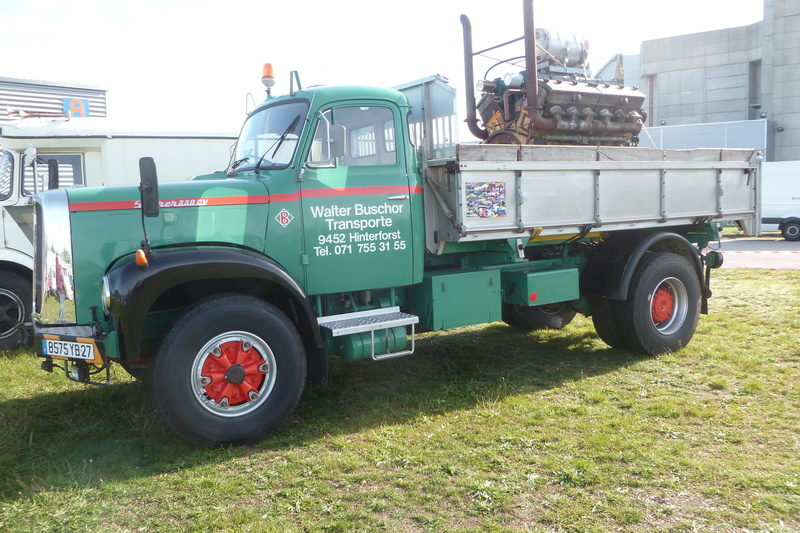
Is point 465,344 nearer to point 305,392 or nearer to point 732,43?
point 305,392

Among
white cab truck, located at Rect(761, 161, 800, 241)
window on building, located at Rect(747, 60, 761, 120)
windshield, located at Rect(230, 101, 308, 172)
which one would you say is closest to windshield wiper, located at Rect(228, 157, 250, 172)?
windshield, located at Rect(230, 101, 308, 172)

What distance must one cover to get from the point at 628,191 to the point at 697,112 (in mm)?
35579

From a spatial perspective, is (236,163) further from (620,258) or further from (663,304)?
(663,304)

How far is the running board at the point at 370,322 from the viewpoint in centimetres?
523

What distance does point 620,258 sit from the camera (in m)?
6.82

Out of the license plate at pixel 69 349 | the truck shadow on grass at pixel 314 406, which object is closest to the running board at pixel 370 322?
the truck shadow on grass at pixel 314 406

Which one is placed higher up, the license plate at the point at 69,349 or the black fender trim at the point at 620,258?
the black fender trim at the point at 620,258

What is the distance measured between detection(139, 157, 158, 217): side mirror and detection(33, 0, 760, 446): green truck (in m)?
0.01

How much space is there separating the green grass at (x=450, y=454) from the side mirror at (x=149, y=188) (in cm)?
167

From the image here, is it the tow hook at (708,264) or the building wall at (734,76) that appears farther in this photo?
the building wall at (734,76)

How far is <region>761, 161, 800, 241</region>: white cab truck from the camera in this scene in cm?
2092

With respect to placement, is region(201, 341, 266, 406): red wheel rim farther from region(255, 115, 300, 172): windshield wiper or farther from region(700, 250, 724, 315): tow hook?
region(700, 250, 724, 315): tow hook

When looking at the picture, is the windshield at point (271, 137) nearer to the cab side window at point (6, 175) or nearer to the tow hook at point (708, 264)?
the cab side window at point (6, 175)

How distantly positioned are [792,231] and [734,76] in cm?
1986
